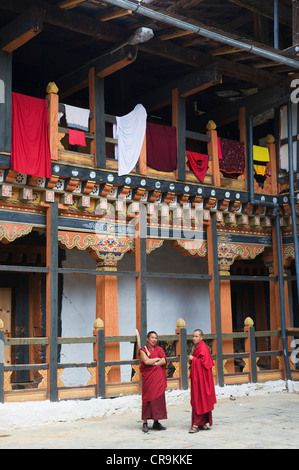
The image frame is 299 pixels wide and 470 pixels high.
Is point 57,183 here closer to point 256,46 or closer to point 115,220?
point 115,220

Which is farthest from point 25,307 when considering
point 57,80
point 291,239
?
point 291,239

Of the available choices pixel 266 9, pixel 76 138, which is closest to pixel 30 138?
pixel 76 138

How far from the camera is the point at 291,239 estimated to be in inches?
560

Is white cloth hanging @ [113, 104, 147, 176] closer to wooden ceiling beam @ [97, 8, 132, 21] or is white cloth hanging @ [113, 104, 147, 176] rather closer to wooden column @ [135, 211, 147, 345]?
wooden column @ [135, 211, 147, 345]

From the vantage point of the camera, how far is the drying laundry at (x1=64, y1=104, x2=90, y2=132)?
36.7ft

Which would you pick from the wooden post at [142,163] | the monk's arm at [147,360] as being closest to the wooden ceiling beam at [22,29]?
the wooden post at [142,163]

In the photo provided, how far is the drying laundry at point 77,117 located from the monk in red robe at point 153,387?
4.18 metres

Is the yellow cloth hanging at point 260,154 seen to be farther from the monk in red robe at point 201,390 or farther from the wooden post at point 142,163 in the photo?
the monk in red robe at point 201,390

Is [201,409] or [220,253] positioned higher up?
[220,253]

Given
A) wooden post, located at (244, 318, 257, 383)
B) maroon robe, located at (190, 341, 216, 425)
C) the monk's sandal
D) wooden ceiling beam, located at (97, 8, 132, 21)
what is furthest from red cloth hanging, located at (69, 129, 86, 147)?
wooden post, located at (244, 318, 257, 383)

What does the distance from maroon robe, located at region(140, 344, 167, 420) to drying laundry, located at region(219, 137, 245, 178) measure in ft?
18.5

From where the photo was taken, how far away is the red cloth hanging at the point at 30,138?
10289 mm

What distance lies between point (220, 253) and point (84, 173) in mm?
3746

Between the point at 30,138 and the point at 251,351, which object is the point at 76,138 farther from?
the point at 251,351
